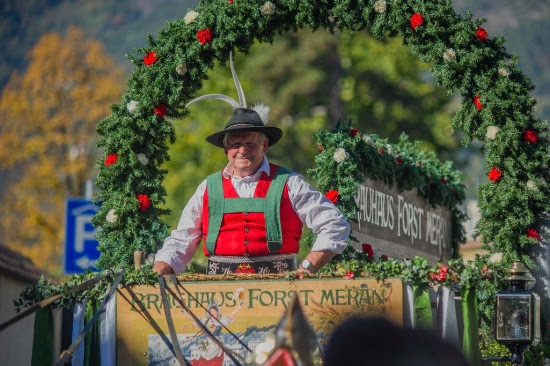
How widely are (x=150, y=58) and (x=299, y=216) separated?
2.02 meters

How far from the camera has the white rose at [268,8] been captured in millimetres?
8742

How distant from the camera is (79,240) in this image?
12977 mm

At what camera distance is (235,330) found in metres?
6.90

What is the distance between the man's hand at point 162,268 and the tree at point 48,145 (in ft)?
70.8

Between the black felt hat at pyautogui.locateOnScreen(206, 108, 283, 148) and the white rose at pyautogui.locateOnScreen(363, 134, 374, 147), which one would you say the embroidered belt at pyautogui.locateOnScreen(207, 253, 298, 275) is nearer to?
the black felt hat at pyautogui.locateOnScreen(206, 108, 283, 148)

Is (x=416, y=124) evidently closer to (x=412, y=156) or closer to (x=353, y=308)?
(x=412, y=156)

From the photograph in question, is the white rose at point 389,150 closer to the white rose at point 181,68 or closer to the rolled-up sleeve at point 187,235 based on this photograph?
the white rose at point 181,68

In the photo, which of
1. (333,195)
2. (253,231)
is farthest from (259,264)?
(333,195)

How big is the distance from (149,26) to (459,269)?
117422 millimetres

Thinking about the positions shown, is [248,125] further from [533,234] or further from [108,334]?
[533,234]

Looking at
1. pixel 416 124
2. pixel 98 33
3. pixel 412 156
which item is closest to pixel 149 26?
pixel 98 33

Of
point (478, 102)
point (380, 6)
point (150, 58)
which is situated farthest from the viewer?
point (150, 58)

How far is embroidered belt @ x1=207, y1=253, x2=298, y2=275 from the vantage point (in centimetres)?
766

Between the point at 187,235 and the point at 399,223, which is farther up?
the point at 399,223
